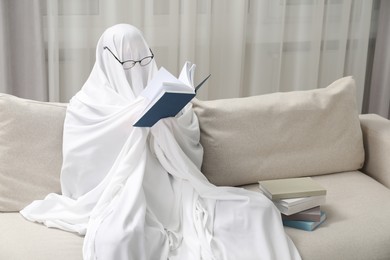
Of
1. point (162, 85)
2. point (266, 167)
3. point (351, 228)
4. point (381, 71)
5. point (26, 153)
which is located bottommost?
point (351, 228)

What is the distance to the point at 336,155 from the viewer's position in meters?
2.62

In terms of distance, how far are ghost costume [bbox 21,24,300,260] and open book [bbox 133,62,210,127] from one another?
79 mm

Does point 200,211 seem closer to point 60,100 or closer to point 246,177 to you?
point 246,177

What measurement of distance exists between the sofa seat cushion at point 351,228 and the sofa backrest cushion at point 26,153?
0.85 metres

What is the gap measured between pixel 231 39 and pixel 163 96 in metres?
1.32

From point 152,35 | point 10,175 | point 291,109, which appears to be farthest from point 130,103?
point 152,35

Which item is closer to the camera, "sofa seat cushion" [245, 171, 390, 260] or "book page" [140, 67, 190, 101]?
"book page" [140, 67, 190, 101]

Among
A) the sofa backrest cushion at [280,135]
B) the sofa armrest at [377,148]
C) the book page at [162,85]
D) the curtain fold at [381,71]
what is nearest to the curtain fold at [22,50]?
the sofa backrest cushion at [280,135]

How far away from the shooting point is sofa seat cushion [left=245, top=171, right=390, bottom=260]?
6.81ft

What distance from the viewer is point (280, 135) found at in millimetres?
2527

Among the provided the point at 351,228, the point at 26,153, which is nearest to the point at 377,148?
the point at 351,228

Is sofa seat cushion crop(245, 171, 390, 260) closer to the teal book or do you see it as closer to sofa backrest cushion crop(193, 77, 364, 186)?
the teal book

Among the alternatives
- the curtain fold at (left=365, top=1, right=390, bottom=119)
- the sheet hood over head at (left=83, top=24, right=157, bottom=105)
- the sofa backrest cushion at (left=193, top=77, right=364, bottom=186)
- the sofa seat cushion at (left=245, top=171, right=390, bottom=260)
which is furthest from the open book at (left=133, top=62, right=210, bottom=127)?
the curtain fold at (left=365, top=1, right=390, bottom=119)

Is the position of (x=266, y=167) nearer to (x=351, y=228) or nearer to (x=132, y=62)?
(x=351, y=228)
